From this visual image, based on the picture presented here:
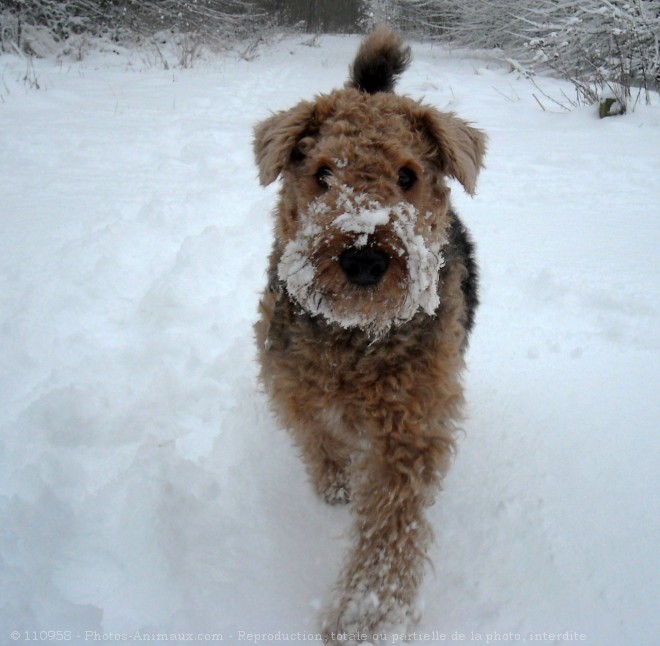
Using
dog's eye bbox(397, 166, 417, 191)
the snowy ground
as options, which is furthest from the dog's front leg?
dog's eye bbox(397, 166, 417, 191)

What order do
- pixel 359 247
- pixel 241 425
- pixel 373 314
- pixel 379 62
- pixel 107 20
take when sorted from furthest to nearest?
1. pixel 107 20
2. pixel 379 62
3. pixel 241 425
4. pixel 373 314
5. pixel 359 247

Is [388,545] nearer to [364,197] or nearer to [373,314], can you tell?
[373,314]

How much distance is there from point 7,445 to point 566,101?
953 cm

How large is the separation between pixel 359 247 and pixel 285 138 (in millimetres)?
767

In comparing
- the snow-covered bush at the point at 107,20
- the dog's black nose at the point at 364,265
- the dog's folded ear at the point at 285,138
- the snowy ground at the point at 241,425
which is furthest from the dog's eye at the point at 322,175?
the snow-covered bush at the point at 107,20

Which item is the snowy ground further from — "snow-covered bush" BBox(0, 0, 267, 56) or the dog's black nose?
"snow-covered bush" BBox(0, 0, 267, 56)

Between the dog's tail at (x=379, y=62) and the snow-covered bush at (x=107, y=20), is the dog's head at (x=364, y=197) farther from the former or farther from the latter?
the snow-covered bush at (x=107, y=20)

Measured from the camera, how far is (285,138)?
2.09 metres

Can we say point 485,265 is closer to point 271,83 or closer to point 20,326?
point 20,326

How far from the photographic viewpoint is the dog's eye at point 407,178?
1.91m

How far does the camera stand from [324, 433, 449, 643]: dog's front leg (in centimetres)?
189

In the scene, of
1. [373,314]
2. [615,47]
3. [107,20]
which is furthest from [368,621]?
[107,20]

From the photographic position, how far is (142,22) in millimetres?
14031

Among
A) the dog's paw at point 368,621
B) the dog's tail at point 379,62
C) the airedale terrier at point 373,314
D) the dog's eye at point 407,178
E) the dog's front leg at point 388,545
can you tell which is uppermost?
the dog's tail at point 379,62
